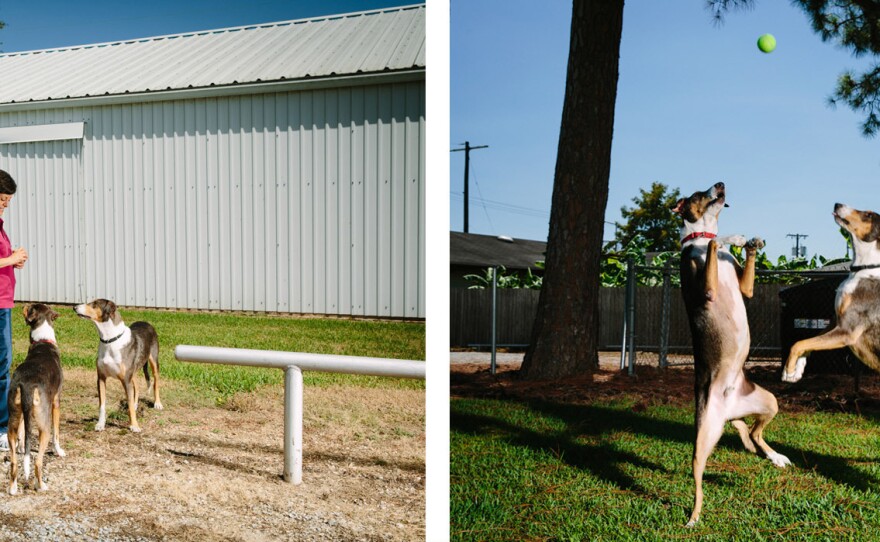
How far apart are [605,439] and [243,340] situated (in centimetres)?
482

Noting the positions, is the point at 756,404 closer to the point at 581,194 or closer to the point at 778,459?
the point at 778,459

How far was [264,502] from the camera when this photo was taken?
3734mm

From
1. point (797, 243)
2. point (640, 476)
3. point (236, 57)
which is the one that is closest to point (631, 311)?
point (640, 476)

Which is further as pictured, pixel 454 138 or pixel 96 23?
pixel 96 23

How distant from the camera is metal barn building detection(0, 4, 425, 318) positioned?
762cm

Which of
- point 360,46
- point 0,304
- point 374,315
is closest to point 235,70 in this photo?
point 360,46

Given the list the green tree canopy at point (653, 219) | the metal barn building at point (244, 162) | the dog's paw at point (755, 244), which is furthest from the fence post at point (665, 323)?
the metal barn building at point (244, 162)

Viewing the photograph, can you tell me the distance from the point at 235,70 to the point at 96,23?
4.87 feet

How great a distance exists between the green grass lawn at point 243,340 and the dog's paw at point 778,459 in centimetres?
412

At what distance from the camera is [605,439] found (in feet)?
9.37

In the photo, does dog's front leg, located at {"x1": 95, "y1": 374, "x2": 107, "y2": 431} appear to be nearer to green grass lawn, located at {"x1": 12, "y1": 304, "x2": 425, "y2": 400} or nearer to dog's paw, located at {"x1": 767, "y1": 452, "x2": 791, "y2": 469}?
green grass lawn, located at {"x1": 12, "y1": 304, "x2": 425, "y2": 400}

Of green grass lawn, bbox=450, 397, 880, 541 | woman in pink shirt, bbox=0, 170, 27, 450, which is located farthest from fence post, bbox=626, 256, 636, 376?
woman in pink shirt, bbox=0, 170, 27, 450

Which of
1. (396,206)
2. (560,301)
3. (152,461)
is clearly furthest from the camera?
(396,206)

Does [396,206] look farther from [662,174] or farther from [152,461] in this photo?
[662,174]
